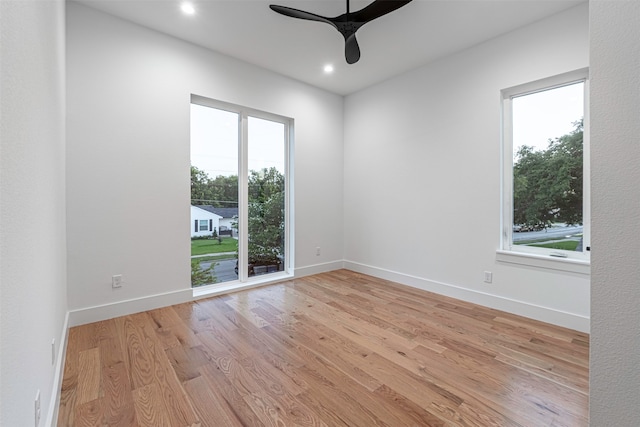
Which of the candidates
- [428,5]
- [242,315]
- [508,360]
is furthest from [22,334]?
[428,5]

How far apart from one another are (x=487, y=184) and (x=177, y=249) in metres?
3.53

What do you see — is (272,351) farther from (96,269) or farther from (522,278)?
(522,278)

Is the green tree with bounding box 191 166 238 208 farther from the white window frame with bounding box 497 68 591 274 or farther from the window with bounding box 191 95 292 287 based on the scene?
the white window frame with bounding box 497 68 591 274

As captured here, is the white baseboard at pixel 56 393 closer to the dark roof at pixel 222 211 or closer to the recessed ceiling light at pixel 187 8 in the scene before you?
the dark roof at pixel 222 211

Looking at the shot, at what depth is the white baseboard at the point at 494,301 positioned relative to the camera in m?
2.55

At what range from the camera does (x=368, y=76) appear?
3.98 m

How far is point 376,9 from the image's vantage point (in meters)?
2.18

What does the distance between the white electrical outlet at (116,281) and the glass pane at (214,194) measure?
29.6 inches

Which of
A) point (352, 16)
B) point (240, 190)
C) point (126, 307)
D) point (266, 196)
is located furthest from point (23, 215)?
point (266, 196)

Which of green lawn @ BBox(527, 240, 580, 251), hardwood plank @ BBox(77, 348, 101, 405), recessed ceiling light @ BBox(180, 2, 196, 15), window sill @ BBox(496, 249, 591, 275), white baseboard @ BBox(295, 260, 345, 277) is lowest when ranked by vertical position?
hardwood plank @ BBox(77, 348, 101, 405)

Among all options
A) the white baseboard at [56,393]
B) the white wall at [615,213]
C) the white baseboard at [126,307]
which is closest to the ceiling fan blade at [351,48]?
the white wall at [615,213]

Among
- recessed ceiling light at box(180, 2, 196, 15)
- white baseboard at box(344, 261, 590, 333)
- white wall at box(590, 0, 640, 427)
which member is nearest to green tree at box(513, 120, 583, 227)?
white baseboard at box(344, 261, 590, 333)

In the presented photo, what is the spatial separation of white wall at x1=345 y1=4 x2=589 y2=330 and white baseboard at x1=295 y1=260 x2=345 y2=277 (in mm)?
321

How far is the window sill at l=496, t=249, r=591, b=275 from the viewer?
98.2 inches
